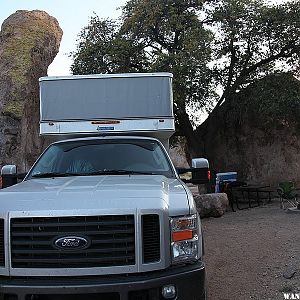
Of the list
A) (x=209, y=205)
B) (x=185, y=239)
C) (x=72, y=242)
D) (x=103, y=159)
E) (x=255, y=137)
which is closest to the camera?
(x=72, y=242)

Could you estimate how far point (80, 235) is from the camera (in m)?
3.78

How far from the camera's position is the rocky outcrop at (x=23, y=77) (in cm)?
1143

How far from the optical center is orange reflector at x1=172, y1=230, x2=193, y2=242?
3934mm

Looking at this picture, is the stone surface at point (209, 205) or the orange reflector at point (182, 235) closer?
the orange reflector at point (182, 235)

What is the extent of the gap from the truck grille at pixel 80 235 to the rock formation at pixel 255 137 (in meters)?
12.2

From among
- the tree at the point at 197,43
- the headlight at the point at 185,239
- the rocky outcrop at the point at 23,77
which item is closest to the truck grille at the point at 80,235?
the headlight at the point at 185,239

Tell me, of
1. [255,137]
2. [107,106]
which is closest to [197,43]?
[255,137]

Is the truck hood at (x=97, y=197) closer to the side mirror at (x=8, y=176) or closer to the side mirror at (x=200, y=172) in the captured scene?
the side mirror at (x=200, y=172)

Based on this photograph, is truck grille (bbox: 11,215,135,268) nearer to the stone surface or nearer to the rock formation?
the stone surface

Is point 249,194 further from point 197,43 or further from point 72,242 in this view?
point 72,242

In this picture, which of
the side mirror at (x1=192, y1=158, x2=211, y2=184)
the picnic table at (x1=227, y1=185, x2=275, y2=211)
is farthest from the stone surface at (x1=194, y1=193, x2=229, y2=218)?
the side mirror at (x1=192, y1=158, x2=211, y2=184)

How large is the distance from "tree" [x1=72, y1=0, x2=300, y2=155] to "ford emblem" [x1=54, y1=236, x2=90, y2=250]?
35.8 ft

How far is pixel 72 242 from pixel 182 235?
0.90 meters

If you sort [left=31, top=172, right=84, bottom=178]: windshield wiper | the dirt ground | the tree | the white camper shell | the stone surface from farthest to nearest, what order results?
the tree
the stone surface
the white camper shell
the dirt ground
[left=31, top=172, right=84, bottom=178]: windshield wiper
